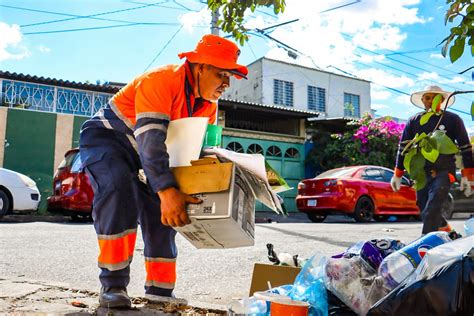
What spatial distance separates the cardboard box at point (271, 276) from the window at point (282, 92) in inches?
886

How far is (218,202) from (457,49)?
1.15 m

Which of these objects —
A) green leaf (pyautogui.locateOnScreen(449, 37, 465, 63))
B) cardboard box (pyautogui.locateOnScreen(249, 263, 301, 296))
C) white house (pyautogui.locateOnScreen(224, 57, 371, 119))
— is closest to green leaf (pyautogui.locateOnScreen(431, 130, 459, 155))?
green leaf (pyautogui.locateOnScreen(449, 37, 465, 63))

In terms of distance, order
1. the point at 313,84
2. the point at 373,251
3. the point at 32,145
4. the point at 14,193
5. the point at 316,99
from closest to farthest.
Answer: the point at 373,251
the point at 14,193
the point at 32,145
the point at 313,84
the point at 316,99

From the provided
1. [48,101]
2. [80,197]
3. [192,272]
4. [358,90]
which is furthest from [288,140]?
[192,272]

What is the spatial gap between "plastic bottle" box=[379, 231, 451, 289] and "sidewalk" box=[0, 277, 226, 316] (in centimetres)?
96

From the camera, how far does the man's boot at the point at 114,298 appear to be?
2547 millimetres

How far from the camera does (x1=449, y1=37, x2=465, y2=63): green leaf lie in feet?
5.45

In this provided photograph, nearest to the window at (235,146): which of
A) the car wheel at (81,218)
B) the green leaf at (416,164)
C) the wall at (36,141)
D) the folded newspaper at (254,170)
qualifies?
the wall at (36,141)

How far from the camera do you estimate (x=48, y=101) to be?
14875 mm

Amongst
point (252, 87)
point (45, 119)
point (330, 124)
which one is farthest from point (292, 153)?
point (45, 119)

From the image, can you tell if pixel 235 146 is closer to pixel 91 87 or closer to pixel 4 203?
pixel 91 87

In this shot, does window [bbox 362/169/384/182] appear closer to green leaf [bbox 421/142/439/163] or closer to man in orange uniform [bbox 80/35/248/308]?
man in orange uniform [bbox 80/35/248/308]

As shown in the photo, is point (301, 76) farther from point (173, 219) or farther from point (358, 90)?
point (173, 219)

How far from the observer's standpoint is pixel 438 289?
180 centimetres
